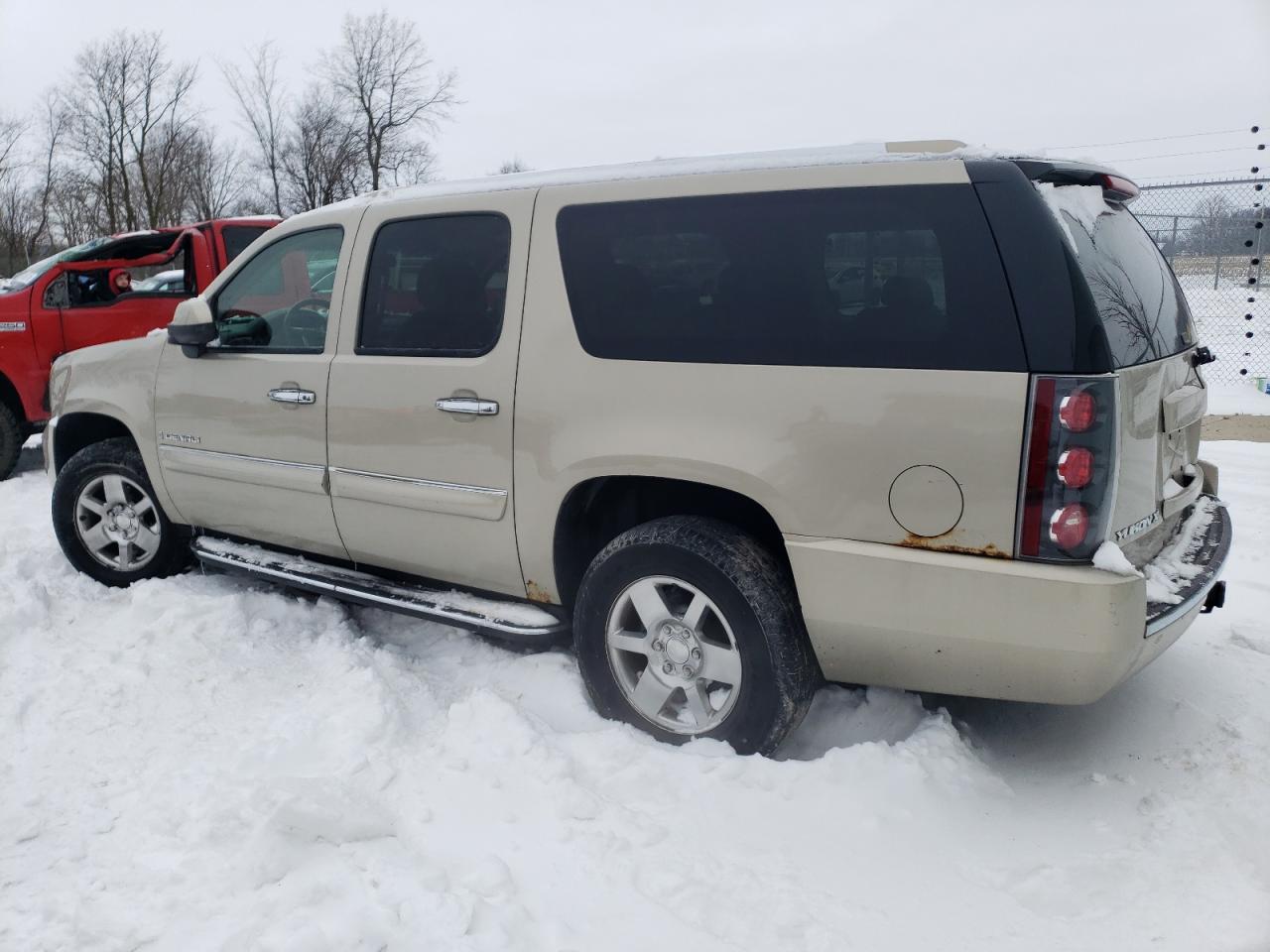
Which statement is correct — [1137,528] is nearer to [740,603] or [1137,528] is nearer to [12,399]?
[740,603]

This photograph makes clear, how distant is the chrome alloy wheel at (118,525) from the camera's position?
15.9 ft

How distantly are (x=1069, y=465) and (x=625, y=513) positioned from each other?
1525 millimetres

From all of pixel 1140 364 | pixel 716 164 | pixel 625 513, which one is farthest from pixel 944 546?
pixel 716 164

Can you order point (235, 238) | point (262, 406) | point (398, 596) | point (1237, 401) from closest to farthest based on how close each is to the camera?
point (398, 596) < point (262, 406) < point (235, 238) < point (1237, 401)

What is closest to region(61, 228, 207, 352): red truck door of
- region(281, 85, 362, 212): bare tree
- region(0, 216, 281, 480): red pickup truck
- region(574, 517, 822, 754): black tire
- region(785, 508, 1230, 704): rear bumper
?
region(0, 216, 281, 480): red pickup truck

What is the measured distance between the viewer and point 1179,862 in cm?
257

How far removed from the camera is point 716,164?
10.4ft

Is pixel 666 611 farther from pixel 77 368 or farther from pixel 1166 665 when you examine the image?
pixel 77 368

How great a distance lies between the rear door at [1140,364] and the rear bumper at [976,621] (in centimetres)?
21

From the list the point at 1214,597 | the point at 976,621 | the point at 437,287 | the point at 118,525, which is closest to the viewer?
the point at 976,621

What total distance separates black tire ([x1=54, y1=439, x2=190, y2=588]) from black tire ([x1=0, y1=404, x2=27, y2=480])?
3454mm

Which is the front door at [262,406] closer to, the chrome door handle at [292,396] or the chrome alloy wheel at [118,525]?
the chrome door handle at [292,396]

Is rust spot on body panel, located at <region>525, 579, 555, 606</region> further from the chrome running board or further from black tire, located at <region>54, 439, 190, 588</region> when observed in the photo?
black tire, located at <region>54, 439, 190, 588</region>

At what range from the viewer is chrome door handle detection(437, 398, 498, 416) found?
3.43 metres
